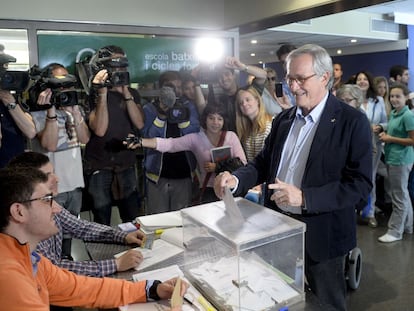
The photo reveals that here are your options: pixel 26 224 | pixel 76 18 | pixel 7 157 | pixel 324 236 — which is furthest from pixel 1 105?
pixel 324 236

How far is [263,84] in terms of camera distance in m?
3.32

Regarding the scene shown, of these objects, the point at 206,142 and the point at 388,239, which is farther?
the point at 388,239

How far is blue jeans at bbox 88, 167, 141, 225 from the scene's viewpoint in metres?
2.84

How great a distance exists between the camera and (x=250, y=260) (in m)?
1.24

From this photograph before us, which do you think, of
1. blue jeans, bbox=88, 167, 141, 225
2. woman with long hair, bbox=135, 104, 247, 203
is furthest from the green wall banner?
blue jeans, bbox=88, 167, 141, 225

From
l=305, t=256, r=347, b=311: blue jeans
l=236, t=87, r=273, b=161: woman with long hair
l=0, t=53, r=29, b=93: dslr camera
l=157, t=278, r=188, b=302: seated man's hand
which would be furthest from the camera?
l=236, t=87, r=273, b=161: woman with long hair

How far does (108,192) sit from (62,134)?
51cm

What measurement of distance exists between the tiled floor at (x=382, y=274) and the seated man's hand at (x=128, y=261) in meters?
0.61

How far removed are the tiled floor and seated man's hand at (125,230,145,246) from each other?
406mm

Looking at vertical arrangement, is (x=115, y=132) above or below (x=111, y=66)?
below

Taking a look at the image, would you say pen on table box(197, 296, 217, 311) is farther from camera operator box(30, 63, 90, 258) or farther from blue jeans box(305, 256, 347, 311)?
camera operator box(30, 63, 90, 258)

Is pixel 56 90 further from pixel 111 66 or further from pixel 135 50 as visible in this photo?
pixel 135 50

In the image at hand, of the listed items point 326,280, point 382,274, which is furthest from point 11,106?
point 382,274

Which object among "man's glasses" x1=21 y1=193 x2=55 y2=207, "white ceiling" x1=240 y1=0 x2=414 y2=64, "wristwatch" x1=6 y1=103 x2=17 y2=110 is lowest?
"man's glasses" x1=21 y1=193 x2=55 y2=207
